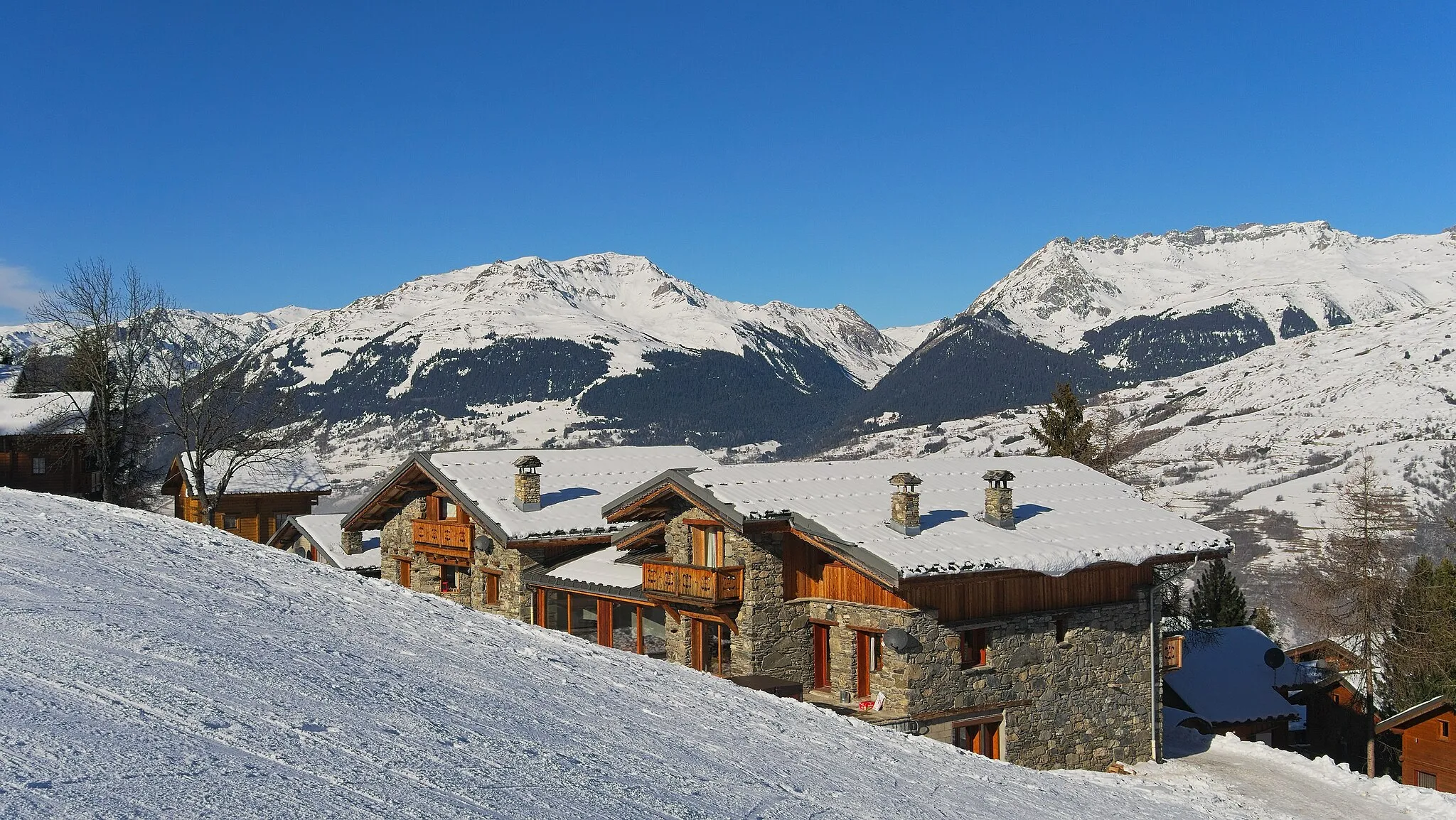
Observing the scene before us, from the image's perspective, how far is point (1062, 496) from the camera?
97.4 ft

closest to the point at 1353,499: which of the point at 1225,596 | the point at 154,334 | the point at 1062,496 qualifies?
the point at 1225,596

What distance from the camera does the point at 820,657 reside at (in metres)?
25.6

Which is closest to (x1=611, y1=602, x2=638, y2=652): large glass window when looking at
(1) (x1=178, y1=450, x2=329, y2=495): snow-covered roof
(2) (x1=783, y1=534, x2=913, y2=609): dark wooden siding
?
(2) (x1=783, y1=534, x2=913, y2=609): dark wooden siding

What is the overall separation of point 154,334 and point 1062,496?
32.3 metres

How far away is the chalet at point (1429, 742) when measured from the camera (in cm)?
3444

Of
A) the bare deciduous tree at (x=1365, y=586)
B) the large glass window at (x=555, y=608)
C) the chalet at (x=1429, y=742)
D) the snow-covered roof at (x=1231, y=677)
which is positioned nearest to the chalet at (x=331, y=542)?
the large glass window at (x=555, y=608)

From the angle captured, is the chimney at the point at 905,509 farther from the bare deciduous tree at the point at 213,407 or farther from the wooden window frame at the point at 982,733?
the bare deciduous tree at the point at 213,407

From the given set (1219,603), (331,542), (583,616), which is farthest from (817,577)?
(1219,603)

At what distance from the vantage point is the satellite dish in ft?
73.9

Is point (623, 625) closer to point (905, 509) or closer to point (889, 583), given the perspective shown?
point (905, 509)

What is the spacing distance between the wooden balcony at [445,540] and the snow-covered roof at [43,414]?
16.5 metres

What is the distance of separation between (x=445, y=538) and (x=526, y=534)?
438 cm

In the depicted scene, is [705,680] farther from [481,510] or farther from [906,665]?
[481,510]

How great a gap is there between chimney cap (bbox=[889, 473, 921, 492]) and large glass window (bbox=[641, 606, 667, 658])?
317 inches
